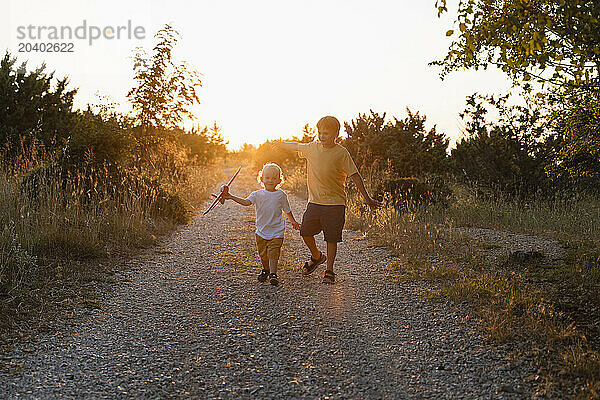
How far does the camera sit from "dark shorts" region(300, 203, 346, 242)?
5617 mm

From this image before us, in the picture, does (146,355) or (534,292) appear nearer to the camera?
(146,355)

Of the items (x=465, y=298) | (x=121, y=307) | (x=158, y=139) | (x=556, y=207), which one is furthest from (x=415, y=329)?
(x=158, y=139)

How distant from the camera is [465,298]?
4.81m

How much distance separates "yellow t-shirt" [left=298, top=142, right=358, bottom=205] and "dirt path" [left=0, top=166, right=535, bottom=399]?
3.38 ft

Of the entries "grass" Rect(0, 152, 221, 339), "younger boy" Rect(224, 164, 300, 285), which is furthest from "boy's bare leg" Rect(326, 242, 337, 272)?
"grass" Rect(0, 152, 221, 339)

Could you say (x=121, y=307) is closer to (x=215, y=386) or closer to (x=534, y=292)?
(x=215, y=386)

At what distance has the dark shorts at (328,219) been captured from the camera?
5.62 metres

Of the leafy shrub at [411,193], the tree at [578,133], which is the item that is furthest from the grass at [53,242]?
the tree at [578,133]

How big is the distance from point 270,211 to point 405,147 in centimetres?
1147

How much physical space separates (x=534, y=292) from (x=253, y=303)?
8.96ft

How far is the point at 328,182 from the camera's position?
557 centimetres

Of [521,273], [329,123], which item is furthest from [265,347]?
[521,273]

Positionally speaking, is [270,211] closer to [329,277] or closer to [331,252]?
[331,252]

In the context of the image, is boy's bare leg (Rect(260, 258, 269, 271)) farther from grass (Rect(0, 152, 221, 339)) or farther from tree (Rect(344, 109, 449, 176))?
tree (Rect(344, 109, 449, 176))
